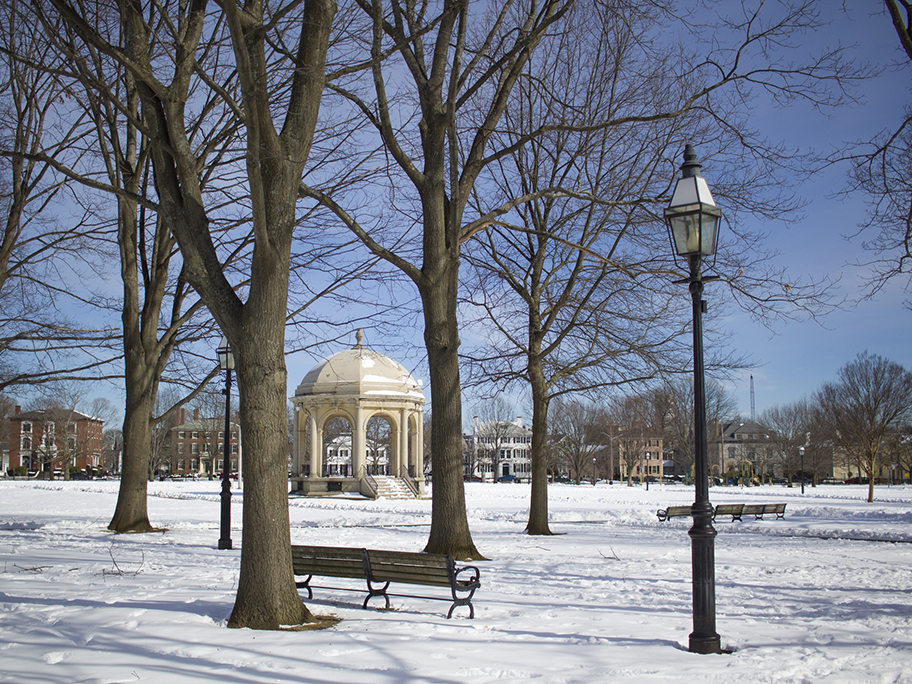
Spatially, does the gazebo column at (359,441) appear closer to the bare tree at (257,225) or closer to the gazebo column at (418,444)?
the gazebo column at (418,444)

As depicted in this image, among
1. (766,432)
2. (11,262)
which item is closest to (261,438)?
(11,262)

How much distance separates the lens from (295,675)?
5.11 m

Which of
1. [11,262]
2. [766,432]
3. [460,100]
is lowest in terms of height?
[766,432]

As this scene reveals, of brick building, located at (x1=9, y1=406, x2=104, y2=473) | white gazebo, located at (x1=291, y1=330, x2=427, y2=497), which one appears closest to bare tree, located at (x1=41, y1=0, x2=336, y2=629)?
white gazebo, located at (x1=291, y1=330, x2=427, y2=497)

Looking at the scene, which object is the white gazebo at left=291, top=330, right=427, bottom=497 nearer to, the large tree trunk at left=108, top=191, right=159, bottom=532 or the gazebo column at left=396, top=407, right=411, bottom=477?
the gazebo column at left=396, top=407, right=411, bottom=477

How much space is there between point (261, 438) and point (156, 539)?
9.67 meters

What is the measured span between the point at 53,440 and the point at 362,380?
2150 inches

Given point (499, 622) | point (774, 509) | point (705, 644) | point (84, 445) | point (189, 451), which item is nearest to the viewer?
point (705, 644)

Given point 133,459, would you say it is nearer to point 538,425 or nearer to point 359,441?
point 538,425

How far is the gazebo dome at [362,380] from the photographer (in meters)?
37.4

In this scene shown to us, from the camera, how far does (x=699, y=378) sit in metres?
6.39

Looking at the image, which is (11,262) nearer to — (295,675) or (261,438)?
(261,438)

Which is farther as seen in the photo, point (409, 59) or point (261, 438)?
→ point (409, 59)

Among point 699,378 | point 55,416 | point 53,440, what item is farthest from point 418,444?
point 55,416
